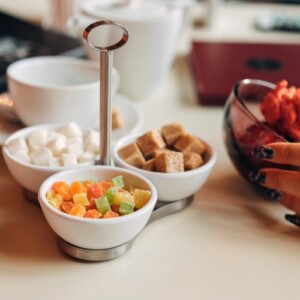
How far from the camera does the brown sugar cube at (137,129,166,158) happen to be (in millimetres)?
835

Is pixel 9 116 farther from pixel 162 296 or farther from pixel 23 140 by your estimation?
pixel 162 296

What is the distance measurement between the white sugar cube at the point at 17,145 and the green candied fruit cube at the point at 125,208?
201 mm

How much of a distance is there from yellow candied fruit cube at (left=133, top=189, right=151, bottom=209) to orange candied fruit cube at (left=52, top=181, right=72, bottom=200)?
77 millimetres

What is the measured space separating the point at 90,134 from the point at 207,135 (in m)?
0.28

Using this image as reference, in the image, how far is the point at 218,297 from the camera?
67 centimetres

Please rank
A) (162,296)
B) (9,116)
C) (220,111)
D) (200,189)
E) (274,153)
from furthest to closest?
(220,111) < (9,116) < (200,189) < (274,153) < (162,296)

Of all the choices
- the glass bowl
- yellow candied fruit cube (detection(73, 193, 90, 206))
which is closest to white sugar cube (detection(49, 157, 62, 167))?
yellow candied fruit cube (detection(73, 193, 90, 206))

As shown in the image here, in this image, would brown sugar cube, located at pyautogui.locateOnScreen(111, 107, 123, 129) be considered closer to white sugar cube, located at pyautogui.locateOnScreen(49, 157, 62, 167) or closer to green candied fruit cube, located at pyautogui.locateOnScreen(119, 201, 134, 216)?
white sugar cube, located at pyautogui.locateOnScreen(49, 157, 62, 167)

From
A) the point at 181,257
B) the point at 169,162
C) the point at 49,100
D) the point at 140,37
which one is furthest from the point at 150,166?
the point at 140,37

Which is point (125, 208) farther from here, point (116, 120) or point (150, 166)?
point (116, 120)

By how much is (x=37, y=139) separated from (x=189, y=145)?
0.69 ft

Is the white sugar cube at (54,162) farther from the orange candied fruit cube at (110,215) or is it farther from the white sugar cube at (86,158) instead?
the orange candied fruit cube at (110,215)

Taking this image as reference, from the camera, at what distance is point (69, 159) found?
808mm

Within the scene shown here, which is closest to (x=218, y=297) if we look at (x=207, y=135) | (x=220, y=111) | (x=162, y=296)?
(x=162, y=296)
